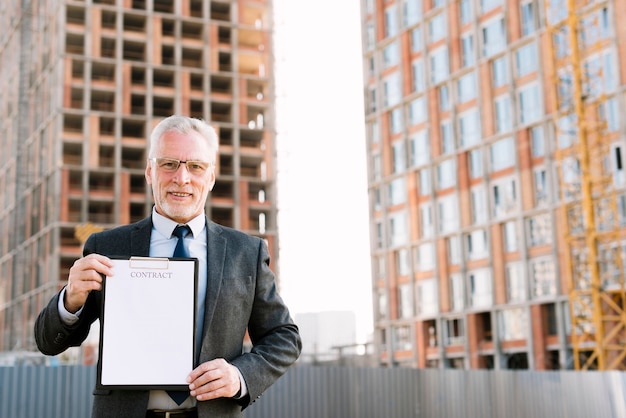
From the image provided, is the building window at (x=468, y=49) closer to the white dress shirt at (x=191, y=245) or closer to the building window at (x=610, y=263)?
the building window at (x=610, y=263)

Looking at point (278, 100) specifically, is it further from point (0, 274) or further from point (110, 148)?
point (0, 274)

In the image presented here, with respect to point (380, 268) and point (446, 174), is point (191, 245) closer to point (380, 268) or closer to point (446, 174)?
point (446, 174)

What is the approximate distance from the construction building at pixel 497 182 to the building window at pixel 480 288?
0.09 metres

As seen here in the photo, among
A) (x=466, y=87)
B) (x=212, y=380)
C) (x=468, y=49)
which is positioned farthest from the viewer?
(x=468, y=49)

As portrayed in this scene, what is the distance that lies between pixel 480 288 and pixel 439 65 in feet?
49.4

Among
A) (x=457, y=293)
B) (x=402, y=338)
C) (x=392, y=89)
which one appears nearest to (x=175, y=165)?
(x=457, y=293)

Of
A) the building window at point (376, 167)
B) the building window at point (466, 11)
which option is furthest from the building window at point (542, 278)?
the building window at point (376, 167)

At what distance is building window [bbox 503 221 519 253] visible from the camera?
48.0 m

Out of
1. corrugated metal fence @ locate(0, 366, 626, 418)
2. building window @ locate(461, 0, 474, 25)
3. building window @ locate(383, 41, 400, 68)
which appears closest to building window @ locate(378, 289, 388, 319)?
building window @ locate(383, 41, 400, 68)

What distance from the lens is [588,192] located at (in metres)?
43.2

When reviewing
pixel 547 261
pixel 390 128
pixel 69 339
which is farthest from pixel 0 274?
pixel 69 339

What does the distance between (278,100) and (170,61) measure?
9.68 metres

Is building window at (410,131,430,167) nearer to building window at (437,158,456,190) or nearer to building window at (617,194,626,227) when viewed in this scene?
building window at (437,158,456,190)

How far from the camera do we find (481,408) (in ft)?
49.2
